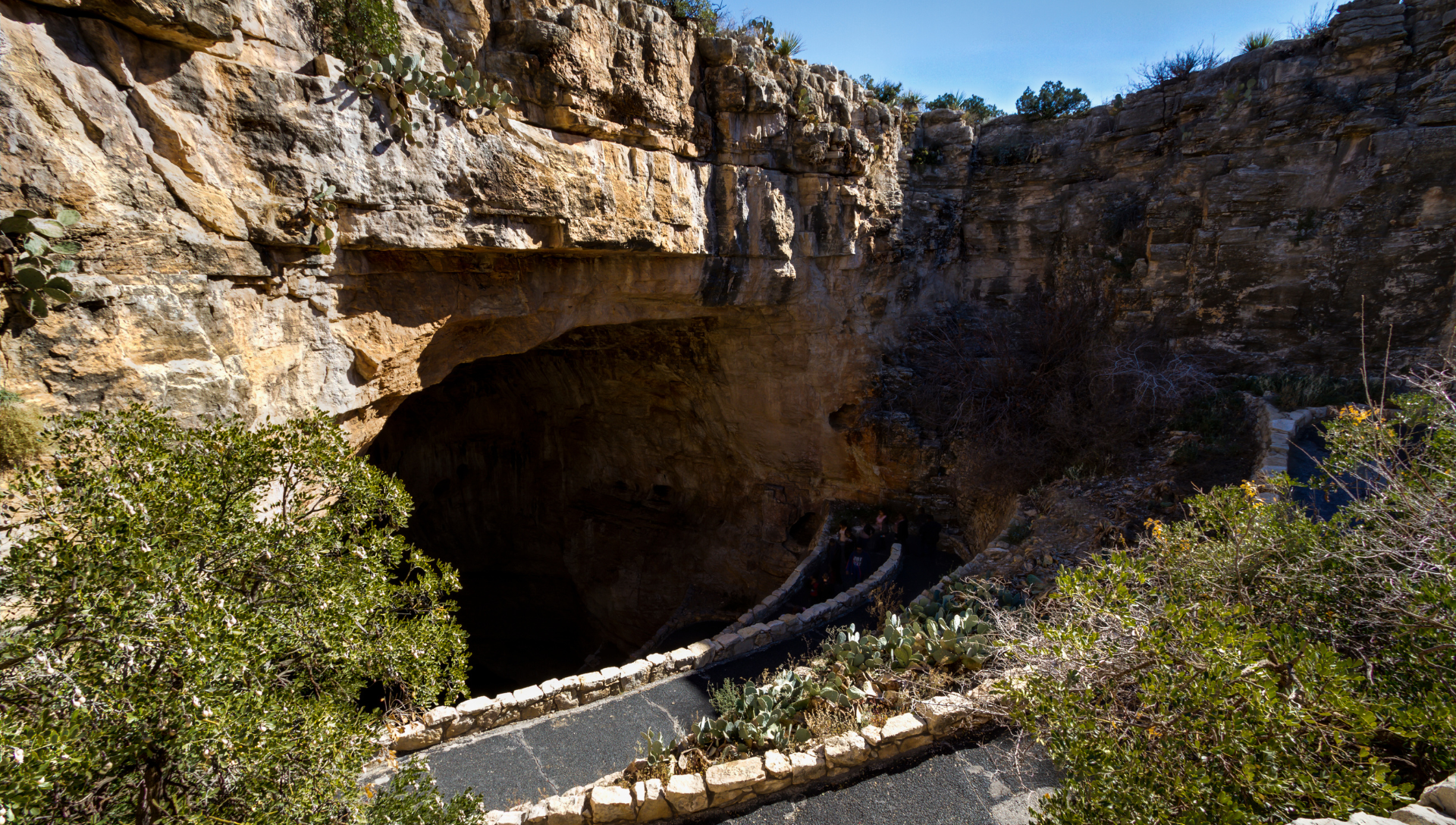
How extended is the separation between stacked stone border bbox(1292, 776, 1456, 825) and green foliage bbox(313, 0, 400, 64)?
8.26 m

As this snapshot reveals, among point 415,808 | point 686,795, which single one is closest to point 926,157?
point 686,795

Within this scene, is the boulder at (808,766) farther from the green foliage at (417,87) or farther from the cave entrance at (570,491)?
the cave entrance at (570,491)

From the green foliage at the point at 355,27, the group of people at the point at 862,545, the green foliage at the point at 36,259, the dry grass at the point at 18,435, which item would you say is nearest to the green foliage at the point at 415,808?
the dry grass at the point at 18,435

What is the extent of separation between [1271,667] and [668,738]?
5018 mm

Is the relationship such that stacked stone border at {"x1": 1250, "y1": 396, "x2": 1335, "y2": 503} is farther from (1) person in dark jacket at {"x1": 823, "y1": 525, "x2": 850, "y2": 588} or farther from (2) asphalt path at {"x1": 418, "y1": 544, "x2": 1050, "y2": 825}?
(1) person in dark jacket at {"x1": 823, "y1": 525, "x2": 850, "y2": 588}

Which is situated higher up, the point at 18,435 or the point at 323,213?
the point at 323,213

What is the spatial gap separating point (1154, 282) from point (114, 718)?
14.1 m

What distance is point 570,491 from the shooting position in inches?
662

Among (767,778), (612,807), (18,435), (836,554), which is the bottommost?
(836,554)

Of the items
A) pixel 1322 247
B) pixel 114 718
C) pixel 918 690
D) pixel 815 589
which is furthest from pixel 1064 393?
pixel 114 718

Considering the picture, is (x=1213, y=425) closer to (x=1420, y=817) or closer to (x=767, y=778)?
(x=1420, y=817)

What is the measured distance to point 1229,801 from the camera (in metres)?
3.00

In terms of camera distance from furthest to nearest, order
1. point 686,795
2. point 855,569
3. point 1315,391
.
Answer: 1. point 855,569
2. point 1315,391
3. point 686,795

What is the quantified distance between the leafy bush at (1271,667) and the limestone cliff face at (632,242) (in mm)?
6660
